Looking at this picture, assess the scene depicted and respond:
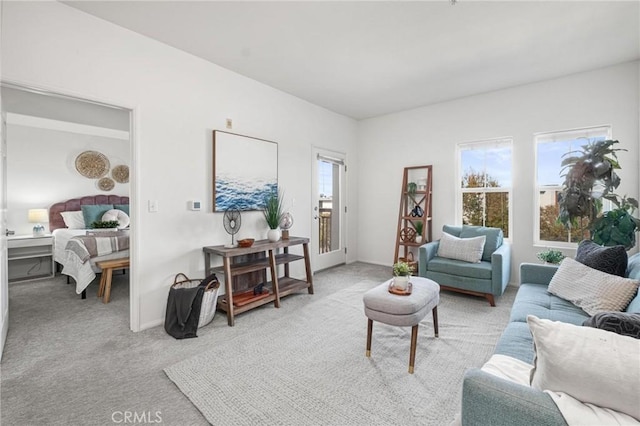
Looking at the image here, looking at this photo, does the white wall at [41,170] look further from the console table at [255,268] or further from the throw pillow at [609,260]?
the throw pillow at [609,260]

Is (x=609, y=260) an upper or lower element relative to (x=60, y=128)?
lower

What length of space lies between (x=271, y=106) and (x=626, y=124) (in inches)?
166

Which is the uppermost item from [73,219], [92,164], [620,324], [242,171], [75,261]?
[92,164]

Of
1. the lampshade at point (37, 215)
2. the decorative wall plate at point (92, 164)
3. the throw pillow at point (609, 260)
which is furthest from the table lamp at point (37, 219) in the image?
the throw pillow at point (609, 260)

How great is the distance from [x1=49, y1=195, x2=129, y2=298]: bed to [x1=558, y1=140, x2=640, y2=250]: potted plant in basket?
5454 mm

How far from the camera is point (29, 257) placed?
4570 mm

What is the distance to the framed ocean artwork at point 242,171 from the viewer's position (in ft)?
11.0

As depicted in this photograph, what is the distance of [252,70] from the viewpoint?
349cm

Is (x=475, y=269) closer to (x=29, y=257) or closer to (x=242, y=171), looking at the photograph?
(x=242, y=171)

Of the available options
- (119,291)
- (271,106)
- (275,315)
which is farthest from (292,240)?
(119,291)

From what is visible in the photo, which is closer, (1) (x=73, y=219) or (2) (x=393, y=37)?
(2) (x=393, y=37)

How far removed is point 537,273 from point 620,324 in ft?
6.26

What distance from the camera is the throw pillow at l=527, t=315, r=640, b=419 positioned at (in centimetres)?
82

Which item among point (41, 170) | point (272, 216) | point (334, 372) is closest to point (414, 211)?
point (272, 216)
